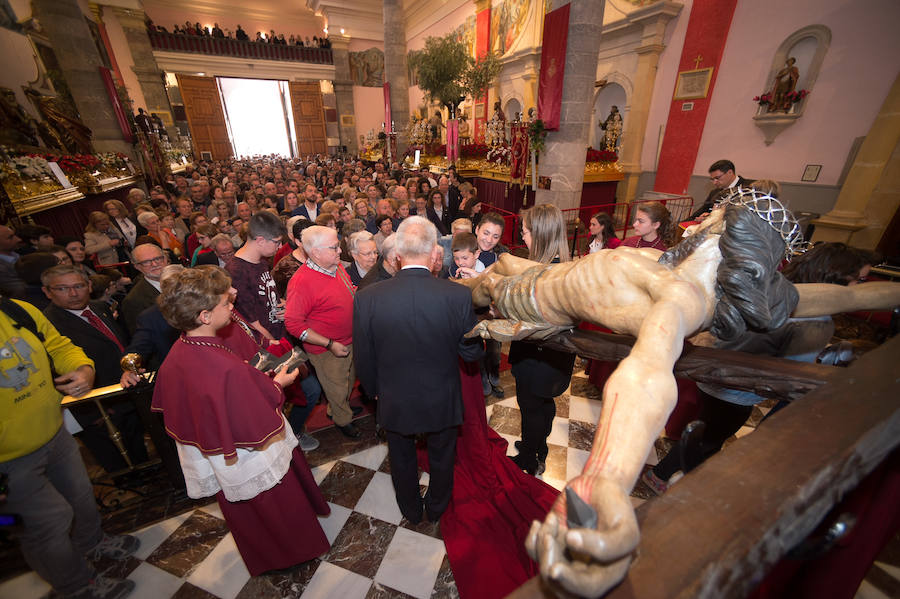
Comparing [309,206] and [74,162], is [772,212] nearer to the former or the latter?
[309,206]

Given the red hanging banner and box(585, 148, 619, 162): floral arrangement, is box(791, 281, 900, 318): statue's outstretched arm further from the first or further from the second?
box(585, 148, 619, 162): floral arrangement

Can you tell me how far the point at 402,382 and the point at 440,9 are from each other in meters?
21.6

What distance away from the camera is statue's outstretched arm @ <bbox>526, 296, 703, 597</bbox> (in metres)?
0.47

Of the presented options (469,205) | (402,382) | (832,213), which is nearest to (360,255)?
(402,382)

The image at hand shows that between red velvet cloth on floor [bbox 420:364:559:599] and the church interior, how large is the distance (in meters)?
0.03

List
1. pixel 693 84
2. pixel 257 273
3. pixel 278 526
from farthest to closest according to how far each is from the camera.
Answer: pixel 693 84, pixel 257 273, pixel 278 526

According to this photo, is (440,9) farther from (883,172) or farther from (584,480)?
(584,480)

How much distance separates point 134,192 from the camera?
18.6 feet

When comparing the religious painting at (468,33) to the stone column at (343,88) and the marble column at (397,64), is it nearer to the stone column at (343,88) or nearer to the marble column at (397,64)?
the marble column at (397,64)

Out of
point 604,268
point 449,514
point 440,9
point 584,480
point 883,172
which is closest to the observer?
point 584,480

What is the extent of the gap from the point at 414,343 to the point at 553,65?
6.11m

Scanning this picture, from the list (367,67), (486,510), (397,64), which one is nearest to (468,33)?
(397,64)

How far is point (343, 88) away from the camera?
22.2 metres

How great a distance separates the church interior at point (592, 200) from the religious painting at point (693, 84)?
5 cm
